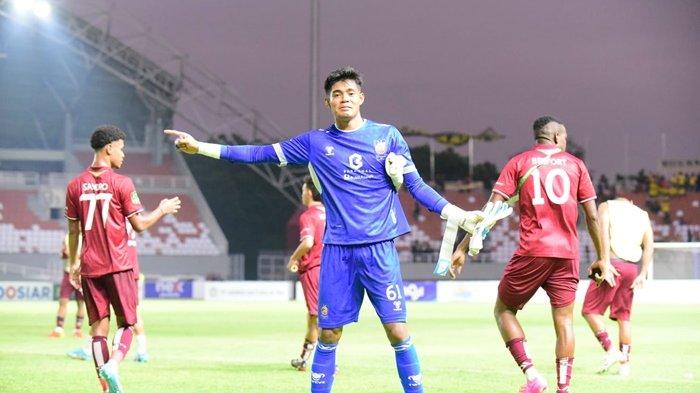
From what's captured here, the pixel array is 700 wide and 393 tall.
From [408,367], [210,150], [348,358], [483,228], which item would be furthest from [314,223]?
[483,228]

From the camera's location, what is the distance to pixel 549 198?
396 inches

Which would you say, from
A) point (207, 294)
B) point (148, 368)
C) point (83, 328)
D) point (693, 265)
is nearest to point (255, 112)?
point (207, 294)

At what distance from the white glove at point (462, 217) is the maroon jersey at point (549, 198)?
5.00ft

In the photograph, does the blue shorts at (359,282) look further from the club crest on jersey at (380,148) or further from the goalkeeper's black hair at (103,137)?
the goalkeeper's black hair at (103,137)

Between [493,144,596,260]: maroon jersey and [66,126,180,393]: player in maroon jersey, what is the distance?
3021 mm

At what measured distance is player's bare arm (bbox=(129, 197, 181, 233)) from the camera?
32.5ft

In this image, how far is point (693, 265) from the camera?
32.6m

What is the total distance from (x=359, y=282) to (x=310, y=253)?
5.15 meters

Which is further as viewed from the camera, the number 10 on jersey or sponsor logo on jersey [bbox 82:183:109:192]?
sponsor logo on jersey [bbox 82:183:109:192]

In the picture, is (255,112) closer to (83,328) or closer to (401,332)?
(83,328)

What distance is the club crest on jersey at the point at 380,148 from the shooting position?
8664mm

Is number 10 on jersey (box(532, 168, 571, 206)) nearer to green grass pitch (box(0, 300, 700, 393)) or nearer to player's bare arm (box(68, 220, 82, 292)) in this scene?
green grass pitch (box(0, 300, 700, 393))

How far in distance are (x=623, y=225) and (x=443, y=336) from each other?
7.77 metres

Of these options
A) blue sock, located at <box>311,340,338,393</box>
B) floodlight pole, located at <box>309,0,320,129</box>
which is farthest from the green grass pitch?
floodlight pole, located at <box>309,0,320,129</box>
